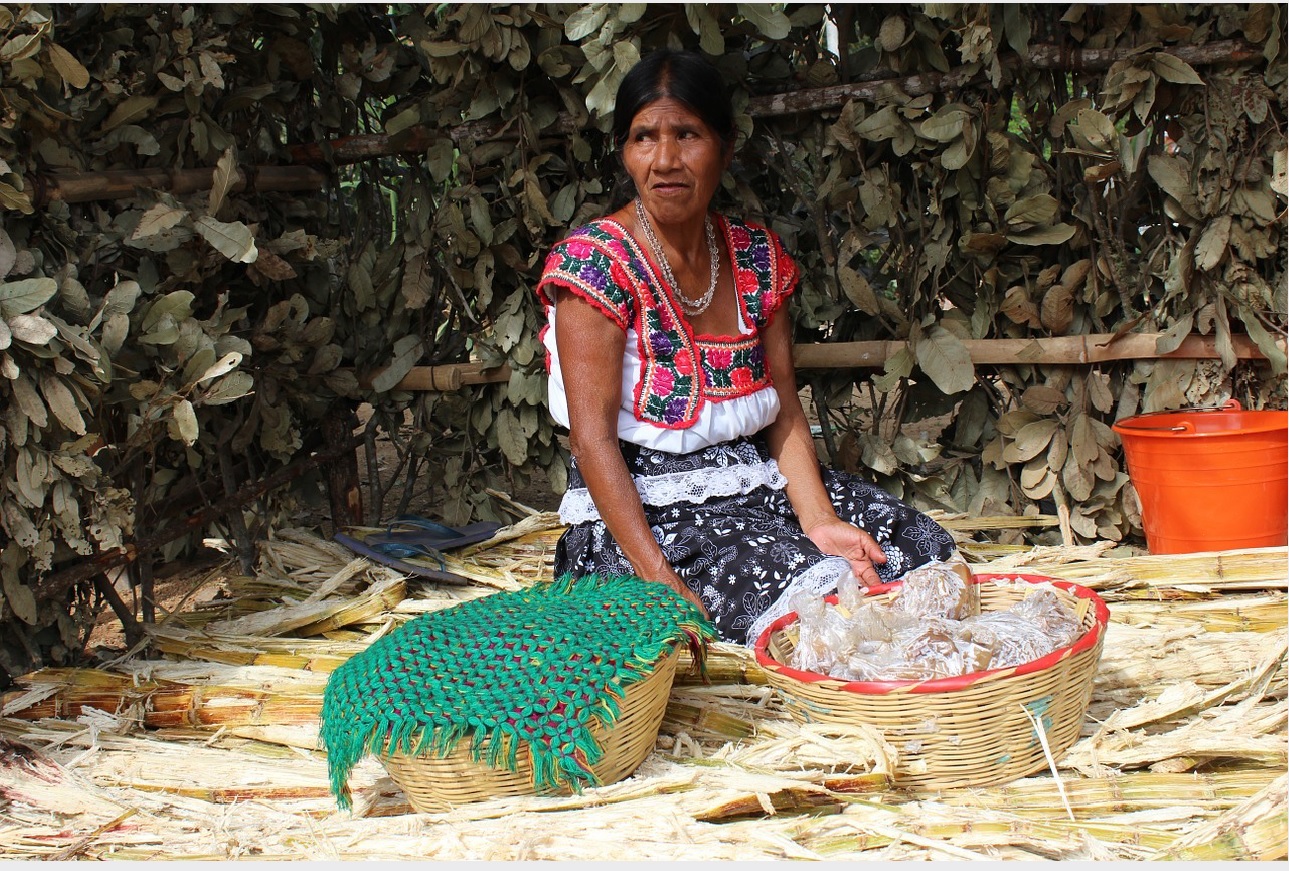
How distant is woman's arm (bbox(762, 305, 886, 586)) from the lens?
257 centimetres

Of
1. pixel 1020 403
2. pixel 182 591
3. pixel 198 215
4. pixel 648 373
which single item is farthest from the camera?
pixel 182 591

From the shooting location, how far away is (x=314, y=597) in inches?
118

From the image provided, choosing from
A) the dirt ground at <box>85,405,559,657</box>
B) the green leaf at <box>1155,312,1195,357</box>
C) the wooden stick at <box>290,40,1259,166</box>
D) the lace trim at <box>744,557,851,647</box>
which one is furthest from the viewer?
the dirt ground at <box>85,405,559,657</box>

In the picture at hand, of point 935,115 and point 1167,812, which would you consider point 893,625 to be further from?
point 935,115

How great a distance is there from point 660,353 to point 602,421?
22 centimetres

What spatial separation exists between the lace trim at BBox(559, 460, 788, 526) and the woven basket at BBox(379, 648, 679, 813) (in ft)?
2.04

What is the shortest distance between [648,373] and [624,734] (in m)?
0.87

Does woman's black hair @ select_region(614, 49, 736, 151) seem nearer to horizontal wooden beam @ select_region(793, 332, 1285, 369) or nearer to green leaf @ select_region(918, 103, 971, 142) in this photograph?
green leaf @ select_region(918, 103, 971, 142)

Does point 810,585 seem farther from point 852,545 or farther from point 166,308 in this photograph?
point 166,308

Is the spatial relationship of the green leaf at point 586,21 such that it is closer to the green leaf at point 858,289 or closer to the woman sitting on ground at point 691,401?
the woman sitting on ground at point 691,401

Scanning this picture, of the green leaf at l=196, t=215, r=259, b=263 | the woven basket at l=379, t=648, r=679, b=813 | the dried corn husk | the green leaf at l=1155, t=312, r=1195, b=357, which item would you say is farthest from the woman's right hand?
the green leaf at l=1155, t=312, r=1195, b=357

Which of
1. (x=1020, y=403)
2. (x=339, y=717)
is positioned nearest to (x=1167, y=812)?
(x=339, y=717)

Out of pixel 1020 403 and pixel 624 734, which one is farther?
pixel 1020 403

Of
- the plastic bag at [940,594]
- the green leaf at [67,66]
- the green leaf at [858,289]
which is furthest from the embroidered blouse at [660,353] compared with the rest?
the green leaf at [67,66]
